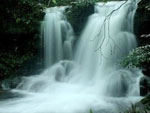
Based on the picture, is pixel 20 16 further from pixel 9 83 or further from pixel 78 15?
pixel 78 15

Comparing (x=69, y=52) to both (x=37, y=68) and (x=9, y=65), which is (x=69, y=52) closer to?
(x=37, y=68)

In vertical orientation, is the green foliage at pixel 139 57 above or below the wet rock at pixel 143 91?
above

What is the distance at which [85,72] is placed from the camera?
31.5 feet

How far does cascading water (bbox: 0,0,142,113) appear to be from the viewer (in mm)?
6745

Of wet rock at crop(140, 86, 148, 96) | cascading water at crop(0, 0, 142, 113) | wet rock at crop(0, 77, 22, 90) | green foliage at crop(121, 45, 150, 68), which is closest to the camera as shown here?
green foliage at crop(121, 45, 150, 68)

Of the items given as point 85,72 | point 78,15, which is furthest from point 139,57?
point 78,15

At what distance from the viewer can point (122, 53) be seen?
365 inches

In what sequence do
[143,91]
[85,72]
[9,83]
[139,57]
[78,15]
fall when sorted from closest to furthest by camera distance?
[139,57] < [143,91] < [9,83] < [85,72] < [78,15]

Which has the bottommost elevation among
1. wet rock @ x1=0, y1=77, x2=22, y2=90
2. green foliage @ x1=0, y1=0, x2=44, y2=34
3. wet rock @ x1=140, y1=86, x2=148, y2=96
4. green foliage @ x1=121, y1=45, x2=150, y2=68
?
wet rock @ x1=0, y1=77, x2=22, y2=90

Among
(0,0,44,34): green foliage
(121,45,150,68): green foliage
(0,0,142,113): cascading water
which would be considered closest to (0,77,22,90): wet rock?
(0,0,142,113): cascading water

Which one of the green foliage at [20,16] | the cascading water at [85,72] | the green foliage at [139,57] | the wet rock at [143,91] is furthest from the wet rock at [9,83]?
the green foliage at [139,57]

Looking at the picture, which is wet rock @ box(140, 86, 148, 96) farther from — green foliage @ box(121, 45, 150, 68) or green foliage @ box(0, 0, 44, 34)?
green foliage @ box(0, 0, 44, 34)

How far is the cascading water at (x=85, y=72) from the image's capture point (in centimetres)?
675

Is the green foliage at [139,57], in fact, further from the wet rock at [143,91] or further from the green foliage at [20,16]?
the green foliage at [20,16]
